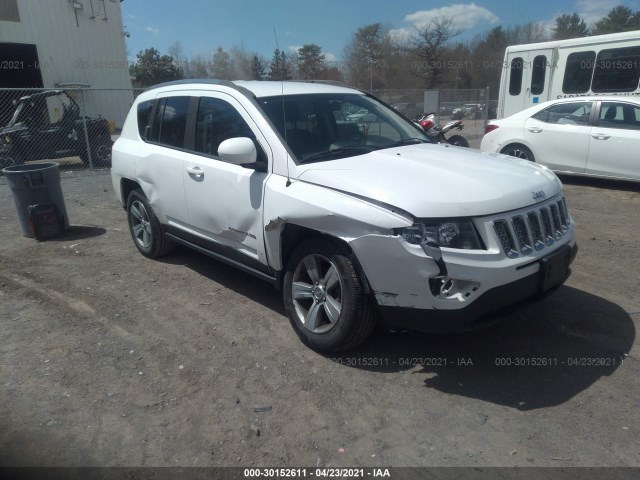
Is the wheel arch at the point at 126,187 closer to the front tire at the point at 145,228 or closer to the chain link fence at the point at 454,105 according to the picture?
the front tire at the point at 145,228

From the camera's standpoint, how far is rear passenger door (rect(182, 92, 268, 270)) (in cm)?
382

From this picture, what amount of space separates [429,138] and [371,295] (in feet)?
6.87

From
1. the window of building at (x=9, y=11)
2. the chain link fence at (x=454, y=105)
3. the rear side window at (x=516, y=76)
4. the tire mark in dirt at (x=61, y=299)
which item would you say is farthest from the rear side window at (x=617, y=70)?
the window of building at (x=9, y=11)

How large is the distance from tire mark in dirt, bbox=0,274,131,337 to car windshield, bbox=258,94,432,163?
2.05m

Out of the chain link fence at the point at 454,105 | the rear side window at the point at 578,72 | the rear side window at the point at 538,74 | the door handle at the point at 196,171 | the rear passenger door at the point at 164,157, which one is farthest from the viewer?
the chain link fence at the point at 454,105

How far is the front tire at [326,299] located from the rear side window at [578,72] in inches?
424

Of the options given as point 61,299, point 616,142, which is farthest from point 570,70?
point 61,299

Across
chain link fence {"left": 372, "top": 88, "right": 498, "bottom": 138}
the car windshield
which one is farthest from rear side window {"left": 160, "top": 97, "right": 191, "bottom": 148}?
chain link fence {"left": 372, "top": 88, "right": 498, "bottom": 138}

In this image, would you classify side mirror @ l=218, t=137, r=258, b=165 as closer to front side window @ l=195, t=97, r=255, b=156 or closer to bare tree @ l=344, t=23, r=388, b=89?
front side window @ l=195, t=97, r=255, b=156

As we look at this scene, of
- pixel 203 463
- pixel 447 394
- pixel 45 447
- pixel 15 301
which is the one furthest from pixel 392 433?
pixel 15 301

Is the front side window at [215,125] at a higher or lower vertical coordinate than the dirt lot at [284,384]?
higher

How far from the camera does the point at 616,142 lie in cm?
805

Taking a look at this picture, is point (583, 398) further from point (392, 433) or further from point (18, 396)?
point (18, 396)

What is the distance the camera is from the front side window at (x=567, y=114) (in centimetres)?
850
